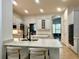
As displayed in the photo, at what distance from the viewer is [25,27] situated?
1397cm

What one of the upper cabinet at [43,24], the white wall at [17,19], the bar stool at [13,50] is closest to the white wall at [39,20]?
the upper cabinet at [43,24]

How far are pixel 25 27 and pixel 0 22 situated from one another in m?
10.6

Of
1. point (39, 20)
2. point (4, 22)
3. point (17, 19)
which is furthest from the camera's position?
point (39, 20)

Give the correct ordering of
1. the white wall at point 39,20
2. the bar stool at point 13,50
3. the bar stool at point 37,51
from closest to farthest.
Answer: the bar stool at point 37,51 < the bar stool at point 13,50 < the white wall at point 39,20

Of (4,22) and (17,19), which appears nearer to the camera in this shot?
(4,22)

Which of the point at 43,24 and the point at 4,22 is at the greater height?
the point at 43,24

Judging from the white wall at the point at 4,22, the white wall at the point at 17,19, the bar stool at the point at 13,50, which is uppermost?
the white wall at the point at 17,19

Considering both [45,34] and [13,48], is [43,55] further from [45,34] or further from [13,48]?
[45,34]

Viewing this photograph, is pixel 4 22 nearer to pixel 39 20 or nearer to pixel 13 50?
pixel 13 50

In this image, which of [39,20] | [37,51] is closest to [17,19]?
[39,20]

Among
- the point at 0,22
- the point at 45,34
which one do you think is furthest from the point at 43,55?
the point at 45,34

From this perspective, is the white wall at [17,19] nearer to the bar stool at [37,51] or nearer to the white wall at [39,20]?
the white wall at [39,20]

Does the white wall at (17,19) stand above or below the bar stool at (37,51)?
above

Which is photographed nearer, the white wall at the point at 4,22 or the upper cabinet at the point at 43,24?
the white wall at the point at 4,22
